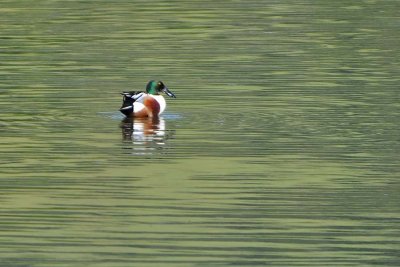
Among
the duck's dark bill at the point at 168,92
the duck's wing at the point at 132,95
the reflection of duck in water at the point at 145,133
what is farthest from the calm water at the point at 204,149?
the duck's wing at the point at 132,95

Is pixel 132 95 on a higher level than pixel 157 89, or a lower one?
lower

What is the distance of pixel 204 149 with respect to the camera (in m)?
18.0

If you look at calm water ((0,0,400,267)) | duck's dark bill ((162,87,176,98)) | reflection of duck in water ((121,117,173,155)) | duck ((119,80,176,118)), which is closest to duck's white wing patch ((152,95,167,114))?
duck ((119,80,176,118))

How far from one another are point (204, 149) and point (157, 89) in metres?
4.14

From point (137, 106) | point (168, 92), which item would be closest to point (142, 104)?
point (137, 106)

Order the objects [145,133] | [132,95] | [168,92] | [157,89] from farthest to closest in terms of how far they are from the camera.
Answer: [157,89]
[168,92]
[132,95]
[145,133]

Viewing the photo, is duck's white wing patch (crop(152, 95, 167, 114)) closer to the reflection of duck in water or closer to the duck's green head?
the reflection of duck in water

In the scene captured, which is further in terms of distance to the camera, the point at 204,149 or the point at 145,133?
the point at 145,133

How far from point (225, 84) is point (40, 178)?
7979 mm

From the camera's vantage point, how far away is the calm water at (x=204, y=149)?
13336 millimetres

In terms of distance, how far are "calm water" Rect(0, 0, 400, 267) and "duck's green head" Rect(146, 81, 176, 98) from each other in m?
0.24

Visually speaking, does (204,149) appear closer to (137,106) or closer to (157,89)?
(137,106)

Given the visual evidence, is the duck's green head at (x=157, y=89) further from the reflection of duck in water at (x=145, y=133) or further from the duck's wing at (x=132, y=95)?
the reflection of duck in water at (x=145, y=133)

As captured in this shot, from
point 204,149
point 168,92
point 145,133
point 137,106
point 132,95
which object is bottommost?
point 204,149
